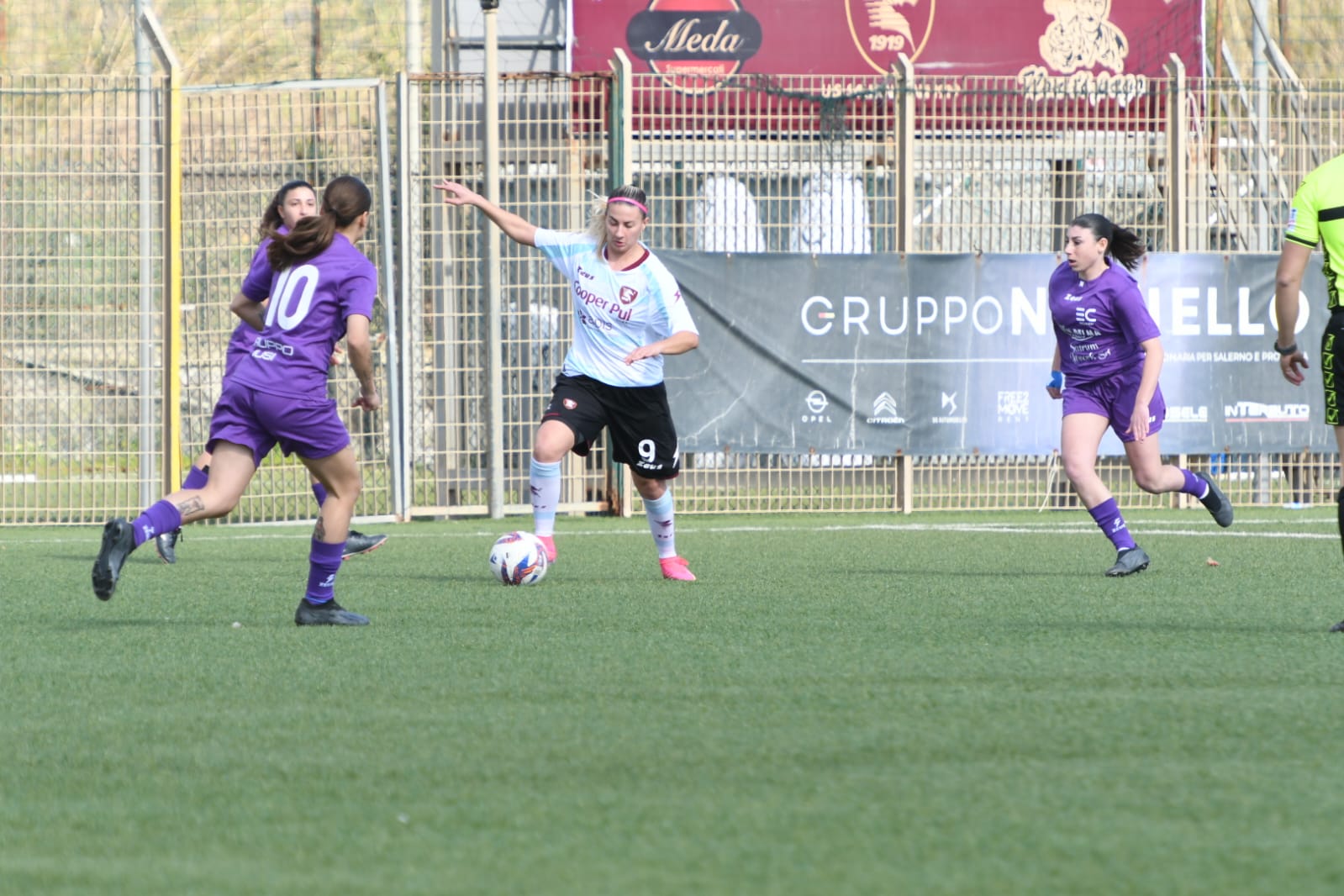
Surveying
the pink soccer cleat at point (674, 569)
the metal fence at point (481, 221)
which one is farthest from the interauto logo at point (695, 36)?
the pink soccer cleat at point (674, 569)

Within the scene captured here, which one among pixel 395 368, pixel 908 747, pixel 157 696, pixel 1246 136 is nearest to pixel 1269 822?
pixel 908 747

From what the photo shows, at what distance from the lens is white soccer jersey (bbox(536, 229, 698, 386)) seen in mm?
8695

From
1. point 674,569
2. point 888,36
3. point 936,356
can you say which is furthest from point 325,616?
point 888,36

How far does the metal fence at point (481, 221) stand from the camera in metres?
12.9

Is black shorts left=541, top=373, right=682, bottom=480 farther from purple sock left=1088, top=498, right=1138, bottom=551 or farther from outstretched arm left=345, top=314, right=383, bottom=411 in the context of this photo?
purple sock left=1088, top=498, right=1138, bottom=551

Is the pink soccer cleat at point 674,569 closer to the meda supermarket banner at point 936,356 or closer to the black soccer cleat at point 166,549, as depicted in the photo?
the black soccer cleat at point 166,549

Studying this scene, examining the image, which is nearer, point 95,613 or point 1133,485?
point 95,613

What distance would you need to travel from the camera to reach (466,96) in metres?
13.3

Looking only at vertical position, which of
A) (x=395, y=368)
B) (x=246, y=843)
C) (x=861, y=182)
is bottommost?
(x=246, y=843)

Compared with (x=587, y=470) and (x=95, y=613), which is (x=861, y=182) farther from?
(x=95, y=613)

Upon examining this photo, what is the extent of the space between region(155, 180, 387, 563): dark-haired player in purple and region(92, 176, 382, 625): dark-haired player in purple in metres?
0.36

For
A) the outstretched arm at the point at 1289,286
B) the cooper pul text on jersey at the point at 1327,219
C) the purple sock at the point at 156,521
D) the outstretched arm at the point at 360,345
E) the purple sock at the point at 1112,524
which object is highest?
the cooper pul text on jersey at the point at 1327,219

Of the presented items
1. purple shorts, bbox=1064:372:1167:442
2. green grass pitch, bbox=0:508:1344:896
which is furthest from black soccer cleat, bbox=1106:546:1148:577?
purple shorts, bbox=1064:372:1167:442

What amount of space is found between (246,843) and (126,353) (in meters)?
10.3
